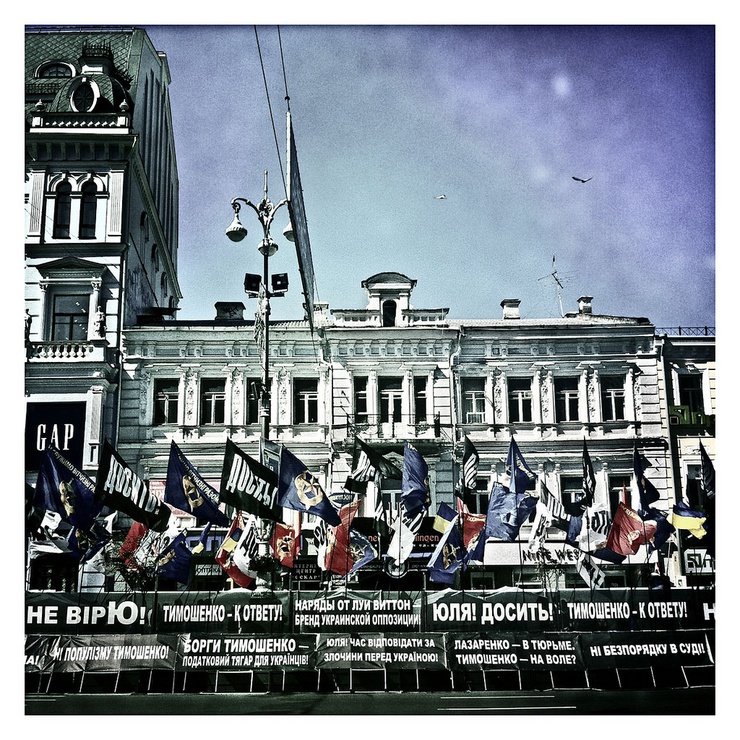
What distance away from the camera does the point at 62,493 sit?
1502 cm

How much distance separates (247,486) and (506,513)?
5.12 meters

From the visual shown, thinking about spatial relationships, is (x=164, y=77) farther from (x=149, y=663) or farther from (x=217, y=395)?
(x=149, y=663)

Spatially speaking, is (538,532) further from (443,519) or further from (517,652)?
(517,652)

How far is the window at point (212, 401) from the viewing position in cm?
1991

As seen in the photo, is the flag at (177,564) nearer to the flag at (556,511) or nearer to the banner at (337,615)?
the banner at (337,615)

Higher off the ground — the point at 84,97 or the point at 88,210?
the point at 84,97

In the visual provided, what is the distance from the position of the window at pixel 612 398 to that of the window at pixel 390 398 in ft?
15.9

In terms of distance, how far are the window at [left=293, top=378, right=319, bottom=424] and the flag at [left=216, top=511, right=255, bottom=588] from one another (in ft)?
14.5

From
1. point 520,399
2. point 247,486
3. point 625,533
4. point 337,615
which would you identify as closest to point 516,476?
point 625,533

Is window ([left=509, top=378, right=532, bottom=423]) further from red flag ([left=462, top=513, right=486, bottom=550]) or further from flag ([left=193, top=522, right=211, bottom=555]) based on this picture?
flag ([left=193, top=522, right=211, bottom=555])

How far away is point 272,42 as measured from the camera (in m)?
16.5

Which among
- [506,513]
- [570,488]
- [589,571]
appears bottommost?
[589,571]
